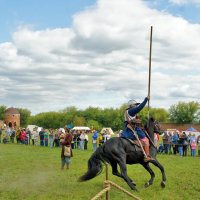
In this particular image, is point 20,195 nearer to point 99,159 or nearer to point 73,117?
point 99,159

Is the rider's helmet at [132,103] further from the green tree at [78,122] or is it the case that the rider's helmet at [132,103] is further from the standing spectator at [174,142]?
the green tree at [78,122]

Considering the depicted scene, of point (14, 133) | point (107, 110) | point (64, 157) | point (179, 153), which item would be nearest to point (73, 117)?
point (107, 110)

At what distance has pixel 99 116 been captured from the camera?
5974 inches

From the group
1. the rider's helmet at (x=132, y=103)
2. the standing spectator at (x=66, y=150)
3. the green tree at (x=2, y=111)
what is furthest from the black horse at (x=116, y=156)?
the green tree at (x=2, y=111)

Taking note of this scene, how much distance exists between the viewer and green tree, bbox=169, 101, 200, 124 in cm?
11800

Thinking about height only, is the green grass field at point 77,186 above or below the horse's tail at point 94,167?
below

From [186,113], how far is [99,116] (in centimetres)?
4276

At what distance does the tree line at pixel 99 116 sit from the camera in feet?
389

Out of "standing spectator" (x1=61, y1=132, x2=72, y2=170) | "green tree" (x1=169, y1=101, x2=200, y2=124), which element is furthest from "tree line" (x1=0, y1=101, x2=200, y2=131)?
"standing spectator" (x1=61, y1=132, x2=72, y2=170)

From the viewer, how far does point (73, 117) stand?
488 feet

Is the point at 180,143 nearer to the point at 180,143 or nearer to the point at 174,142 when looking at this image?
the point at 180,143

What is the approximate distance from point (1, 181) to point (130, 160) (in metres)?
4.88

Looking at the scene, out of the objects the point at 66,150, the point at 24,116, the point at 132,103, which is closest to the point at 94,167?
the point at 132,103

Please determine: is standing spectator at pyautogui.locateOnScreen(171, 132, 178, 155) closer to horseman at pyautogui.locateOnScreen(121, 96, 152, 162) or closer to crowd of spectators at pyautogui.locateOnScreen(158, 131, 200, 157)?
crowd of spectators at pyautogui.locateOnScreen(158, 131, 200, 157)
